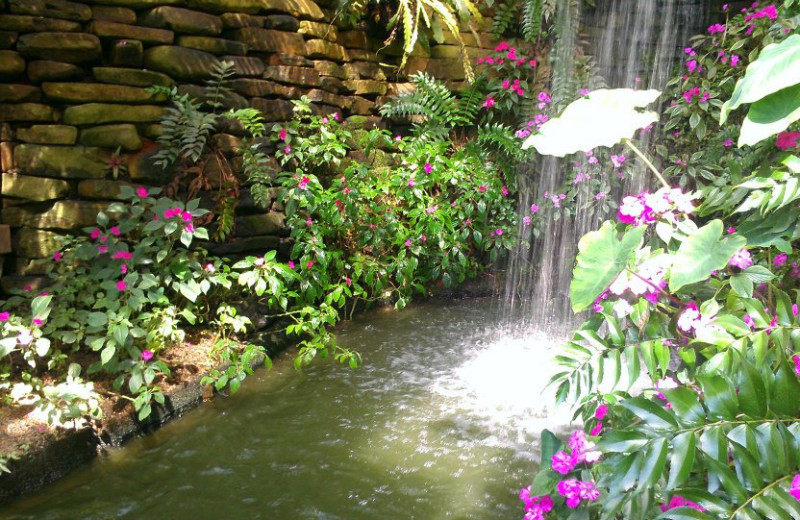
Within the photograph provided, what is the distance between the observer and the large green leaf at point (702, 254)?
43.5 inches

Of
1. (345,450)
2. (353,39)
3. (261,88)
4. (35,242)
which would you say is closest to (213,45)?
(261,88)

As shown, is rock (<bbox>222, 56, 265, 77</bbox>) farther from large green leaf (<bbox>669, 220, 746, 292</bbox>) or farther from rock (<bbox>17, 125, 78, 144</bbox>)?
large green leaf (<bbox>669, 220, 746, 292</bbox>)

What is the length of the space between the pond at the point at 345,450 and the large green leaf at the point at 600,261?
1.11 meters

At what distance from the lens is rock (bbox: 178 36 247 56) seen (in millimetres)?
3227

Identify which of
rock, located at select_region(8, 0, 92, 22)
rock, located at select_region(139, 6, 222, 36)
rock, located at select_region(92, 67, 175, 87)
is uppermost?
rock, located at select_region(139, 6, 222, 36)

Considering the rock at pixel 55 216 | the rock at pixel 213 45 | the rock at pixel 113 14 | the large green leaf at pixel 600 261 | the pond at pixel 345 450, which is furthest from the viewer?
the rock at pixel 213 45

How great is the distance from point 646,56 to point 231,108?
3278mm

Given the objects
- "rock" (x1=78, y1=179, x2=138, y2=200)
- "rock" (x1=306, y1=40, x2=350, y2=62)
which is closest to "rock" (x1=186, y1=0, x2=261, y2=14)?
"rock" (x1=306, y1=40, x2=350, y2=62)

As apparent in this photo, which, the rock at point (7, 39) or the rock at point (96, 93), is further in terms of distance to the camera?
the rock at point (96, 93)

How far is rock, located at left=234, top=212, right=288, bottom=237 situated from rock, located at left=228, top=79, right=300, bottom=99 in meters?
0.75

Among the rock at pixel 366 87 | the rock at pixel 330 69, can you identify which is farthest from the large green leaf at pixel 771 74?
the rock at pixel 366 87

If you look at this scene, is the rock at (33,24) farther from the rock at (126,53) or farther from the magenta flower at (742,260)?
the magenta flower at (742,260)

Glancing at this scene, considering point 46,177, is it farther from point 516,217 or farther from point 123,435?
point 516,217

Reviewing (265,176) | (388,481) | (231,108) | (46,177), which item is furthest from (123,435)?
(231,108)
